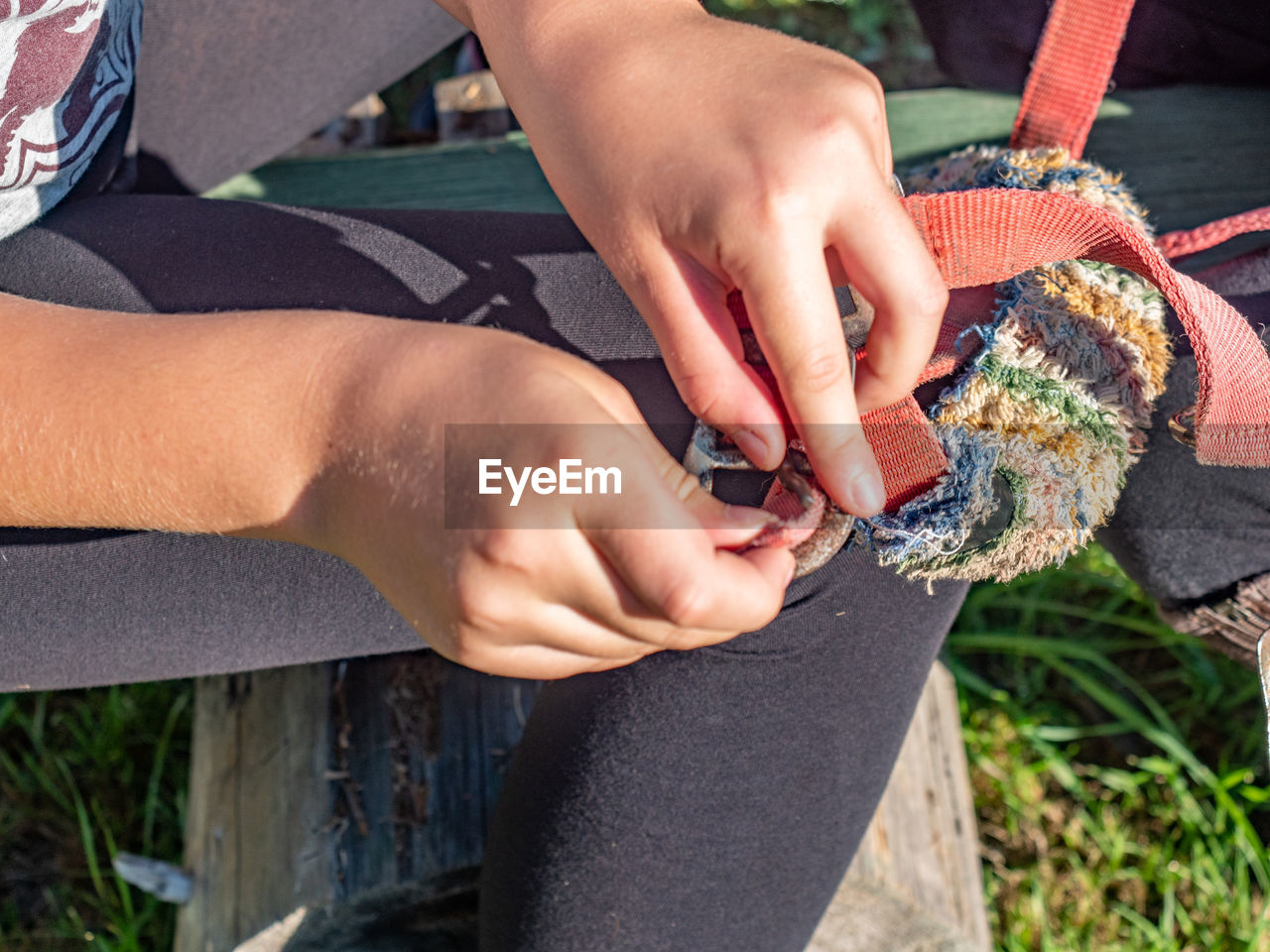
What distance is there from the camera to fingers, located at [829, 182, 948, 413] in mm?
763

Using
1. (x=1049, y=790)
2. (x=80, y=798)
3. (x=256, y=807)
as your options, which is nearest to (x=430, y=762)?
(x=256, y=807)

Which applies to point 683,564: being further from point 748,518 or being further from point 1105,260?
point 1105,260

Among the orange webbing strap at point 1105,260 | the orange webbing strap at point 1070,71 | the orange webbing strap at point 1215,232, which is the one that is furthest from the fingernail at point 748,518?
the orange webbing strap at point 1070,71

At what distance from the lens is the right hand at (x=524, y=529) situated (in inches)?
27.2

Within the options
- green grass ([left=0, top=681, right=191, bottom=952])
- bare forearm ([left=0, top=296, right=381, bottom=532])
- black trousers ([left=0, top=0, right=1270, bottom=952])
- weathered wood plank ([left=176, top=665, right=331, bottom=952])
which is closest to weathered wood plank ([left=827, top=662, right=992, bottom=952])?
black trousers ([left=0, top=0, right=1270, bottom=952])

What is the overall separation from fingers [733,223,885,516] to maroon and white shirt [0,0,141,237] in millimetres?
851

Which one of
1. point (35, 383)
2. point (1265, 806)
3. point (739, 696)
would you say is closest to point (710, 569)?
point (739, 696)

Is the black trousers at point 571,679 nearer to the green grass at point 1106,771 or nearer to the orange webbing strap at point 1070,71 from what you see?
the orange webbing strap at point 1070,71

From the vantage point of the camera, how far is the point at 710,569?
706 mm

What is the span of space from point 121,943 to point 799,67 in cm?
197

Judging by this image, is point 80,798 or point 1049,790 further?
point 1049,790

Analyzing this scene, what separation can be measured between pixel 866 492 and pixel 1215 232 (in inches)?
25.6

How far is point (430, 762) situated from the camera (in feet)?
4.69

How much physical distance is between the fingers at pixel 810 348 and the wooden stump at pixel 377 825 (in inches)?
33.8
